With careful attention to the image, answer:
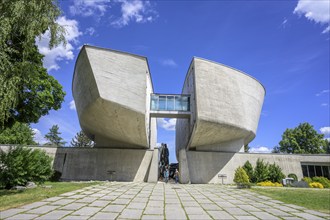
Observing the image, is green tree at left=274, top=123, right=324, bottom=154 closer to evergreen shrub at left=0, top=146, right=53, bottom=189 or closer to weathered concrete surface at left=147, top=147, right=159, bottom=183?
weathered concrete surface at left=147, top=147, right=159, bottom=183

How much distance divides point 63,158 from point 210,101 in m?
14.6

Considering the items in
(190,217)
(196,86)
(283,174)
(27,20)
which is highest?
(196,86)

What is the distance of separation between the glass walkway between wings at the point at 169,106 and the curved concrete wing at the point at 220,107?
Answer: 112cm

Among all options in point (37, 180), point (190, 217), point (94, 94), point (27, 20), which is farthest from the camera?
point (94, 94)

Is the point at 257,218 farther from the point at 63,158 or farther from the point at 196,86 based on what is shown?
the point at 63,158

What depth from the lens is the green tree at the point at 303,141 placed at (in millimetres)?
38031

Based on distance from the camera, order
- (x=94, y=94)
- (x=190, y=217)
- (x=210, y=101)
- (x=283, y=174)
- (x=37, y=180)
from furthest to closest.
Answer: (x=283, y=174) → (x=210, y=101) → (x=94, y=94) → (x=37, y=180) → (x=190, y=217)

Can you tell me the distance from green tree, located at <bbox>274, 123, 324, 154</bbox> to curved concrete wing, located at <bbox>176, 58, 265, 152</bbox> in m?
23.9

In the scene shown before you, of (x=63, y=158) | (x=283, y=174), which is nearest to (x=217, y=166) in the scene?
(x=283, y=174)

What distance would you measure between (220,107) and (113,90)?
899 cm

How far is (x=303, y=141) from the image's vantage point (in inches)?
1551

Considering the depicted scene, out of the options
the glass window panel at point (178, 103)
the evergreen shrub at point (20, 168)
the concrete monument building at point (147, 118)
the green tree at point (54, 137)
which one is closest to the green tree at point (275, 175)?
the concrete monument building at point (147, 118)

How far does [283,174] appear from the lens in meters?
19.3

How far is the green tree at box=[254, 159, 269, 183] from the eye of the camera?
18.5m
